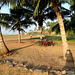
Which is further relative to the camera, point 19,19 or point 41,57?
point 19,19

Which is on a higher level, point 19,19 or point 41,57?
point 19,19

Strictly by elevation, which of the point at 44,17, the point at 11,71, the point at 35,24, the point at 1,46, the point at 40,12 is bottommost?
the point at 11,71

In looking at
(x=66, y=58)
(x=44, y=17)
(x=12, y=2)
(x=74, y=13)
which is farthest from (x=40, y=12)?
(x=66, y=58)

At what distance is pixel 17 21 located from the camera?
39.7 ft

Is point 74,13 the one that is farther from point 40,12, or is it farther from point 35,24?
point 35,24

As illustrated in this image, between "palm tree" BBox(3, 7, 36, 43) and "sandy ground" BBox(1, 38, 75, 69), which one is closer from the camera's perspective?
"sandy ground" BBox(1, 38, 75, 69)

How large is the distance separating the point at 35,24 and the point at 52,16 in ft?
10.3

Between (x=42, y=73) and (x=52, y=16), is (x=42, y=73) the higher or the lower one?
the lower one

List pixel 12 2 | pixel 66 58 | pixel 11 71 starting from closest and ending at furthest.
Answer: pixel 11 71 < pixel 66 58 < pixel 12 2

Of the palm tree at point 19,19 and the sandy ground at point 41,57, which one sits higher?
the palm tree at point 19,19

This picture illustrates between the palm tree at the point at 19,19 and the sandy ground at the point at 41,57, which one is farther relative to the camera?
the palm tree at the point at 19,19

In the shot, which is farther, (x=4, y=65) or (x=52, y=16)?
(x=52, y=16)

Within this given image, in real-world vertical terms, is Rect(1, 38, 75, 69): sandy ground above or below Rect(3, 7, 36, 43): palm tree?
below

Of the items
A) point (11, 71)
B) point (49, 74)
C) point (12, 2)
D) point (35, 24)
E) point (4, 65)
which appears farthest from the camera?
point (35, 24)
